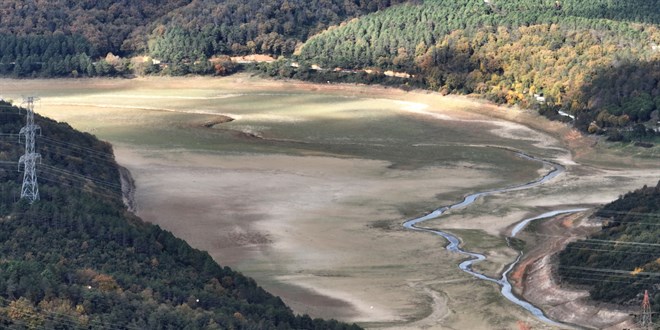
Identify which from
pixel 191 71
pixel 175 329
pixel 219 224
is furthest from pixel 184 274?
pixel 191 71

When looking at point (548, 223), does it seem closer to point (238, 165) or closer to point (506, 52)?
point (238, 165)

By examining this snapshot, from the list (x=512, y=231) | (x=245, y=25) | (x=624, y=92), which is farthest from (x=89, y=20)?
(x=512, y=231)

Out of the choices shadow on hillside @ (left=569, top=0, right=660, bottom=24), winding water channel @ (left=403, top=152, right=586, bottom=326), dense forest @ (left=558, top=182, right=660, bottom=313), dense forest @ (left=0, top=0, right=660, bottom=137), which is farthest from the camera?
shadow on hillside @ (left=569, top=0, right=660, bottom=24)

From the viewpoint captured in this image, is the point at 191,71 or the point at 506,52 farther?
the point at 191,71

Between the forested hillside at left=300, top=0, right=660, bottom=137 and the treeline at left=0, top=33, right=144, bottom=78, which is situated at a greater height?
the forested hillside at left=300, top=0, right=660, bottom=137

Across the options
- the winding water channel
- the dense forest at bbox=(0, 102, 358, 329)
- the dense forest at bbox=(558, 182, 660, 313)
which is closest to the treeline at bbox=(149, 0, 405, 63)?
the winding water channel

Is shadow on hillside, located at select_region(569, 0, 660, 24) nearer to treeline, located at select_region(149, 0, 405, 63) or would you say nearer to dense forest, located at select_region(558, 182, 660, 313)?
treeline, located at select_region(149, 0, 405, 63)
